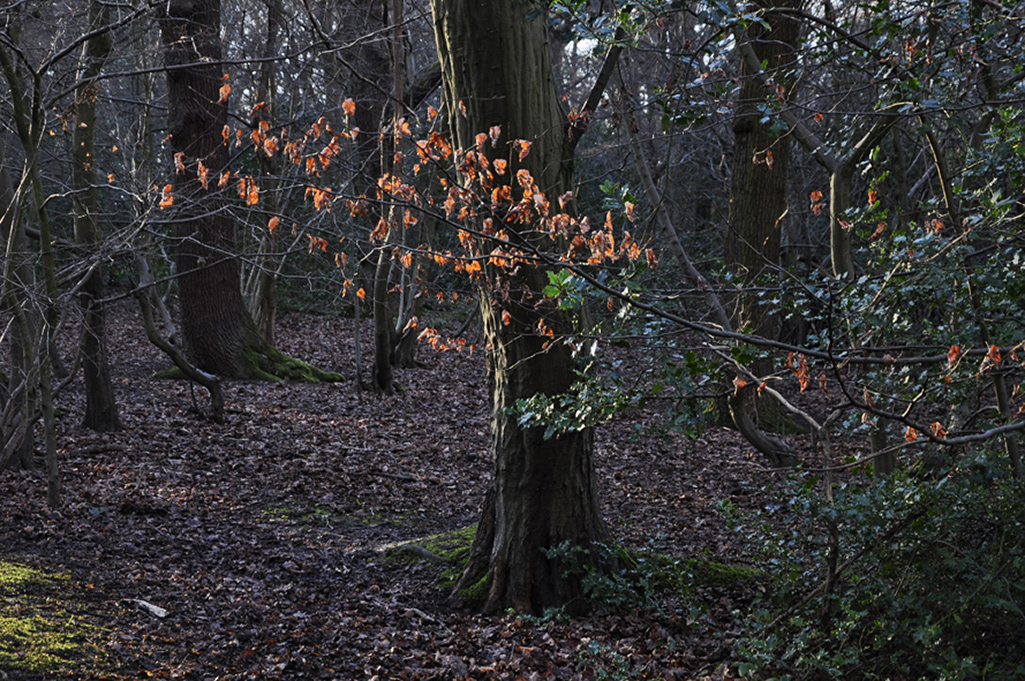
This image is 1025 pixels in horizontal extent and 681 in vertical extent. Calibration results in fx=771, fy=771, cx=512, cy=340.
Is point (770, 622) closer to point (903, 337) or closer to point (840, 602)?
point (840, 602)

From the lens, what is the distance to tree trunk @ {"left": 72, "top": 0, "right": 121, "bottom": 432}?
283 inches

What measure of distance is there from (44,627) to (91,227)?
4.94 metres

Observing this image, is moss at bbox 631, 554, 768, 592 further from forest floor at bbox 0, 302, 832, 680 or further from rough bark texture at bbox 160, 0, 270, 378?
rough bark texture at bbox 160, 0, 270, 378

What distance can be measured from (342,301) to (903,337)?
15751 millimetres

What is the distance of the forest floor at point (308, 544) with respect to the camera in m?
4.31

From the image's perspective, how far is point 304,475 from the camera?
8016 mm

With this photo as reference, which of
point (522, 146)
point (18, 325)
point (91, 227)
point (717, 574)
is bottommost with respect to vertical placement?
point (717, 574)

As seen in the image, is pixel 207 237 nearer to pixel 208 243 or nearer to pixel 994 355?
pixel 208 243

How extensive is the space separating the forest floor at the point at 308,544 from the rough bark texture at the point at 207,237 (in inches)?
30.6

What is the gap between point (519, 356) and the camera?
484cm

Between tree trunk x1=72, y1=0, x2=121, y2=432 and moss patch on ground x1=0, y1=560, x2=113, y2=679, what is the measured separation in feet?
9.64

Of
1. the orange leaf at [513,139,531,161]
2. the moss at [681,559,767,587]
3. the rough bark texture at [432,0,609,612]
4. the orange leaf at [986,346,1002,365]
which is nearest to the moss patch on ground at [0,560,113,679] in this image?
the rough bark texture at [432,0,609,612]

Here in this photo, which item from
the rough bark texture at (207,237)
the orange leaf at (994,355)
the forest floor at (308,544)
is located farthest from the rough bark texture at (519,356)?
the rough bark texture at (207,237)

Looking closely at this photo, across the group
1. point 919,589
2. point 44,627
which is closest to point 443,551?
point 44,627
